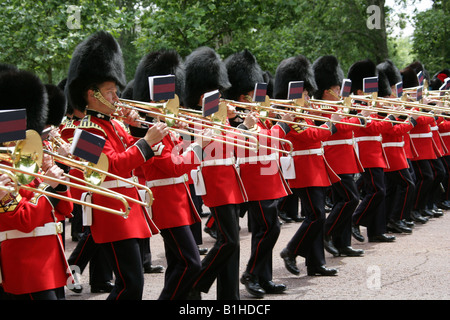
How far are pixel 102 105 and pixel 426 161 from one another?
5.66 meters

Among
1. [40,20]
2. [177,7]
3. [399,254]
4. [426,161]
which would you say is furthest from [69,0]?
[399,254]

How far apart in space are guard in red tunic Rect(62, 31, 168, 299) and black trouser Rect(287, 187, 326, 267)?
1997mm

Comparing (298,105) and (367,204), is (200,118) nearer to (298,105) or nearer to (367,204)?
(298,105)

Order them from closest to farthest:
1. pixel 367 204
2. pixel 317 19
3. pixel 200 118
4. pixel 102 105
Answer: pixel 102 105, pixel 200 118, pixel 367 204, pixel 317 19

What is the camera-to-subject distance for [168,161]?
14.1 feet

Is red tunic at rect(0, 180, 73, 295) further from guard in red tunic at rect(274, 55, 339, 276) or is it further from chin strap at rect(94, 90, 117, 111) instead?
guard in red tunic at rect(274, 55, 339, 276)

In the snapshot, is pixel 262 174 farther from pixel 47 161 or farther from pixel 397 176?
pixel 397 176

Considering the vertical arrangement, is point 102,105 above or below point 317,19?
below

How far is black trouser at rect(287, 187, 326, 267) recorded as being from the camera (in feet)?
18.4

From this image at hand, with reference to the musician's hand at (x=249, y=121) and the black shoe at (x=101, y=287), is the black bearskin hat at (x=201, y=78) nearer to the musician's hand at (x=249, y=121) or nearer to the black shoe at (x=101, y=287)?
the musician's hand at (x=249, y=121)

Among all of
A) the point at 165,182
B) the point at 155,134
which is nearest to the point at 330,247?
the point at 165,182

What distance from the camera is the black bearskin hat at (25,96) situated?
3385 mm

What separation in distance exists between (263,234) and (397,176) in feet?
10.3

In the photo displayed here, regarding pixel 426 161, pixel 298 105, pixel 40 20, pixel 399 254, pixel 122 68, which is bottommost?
pixel 399 254
